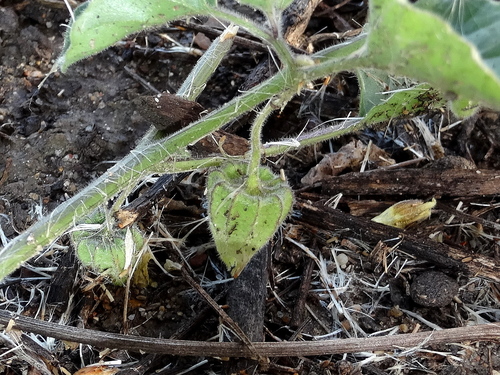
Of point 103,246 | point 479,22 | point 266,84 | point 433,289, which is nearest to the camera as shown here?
point 479,22

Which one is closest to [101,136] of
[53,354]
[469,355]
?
[53,354]

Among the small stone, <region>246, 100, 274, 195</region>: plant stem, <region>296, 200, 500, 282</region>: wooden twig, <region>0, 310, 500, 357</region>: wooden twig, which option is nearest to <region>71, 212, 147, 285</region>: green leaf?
<region>0, 310, 500, 357</region>: wooden twig

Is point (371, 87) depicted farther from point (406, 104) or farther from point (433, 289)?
point (433, 289)

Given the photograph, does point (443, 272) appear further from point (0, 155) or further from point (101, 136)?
point (0, 155)

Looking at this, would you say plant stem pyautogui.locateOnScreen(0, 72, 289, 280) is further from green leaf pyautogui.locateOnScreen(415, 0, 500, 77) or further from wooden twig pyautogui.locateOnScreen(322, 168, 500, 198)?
wooden twig pyautogui.locateOnScreen(322, 168, 500, 198)

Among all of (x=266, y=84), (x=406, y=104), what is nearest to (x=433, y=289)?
(x=406, y=104)

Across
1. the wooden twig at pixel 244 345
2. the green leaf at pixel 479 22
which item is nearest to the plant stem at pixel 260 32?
the green leaf at pixel 479 22
